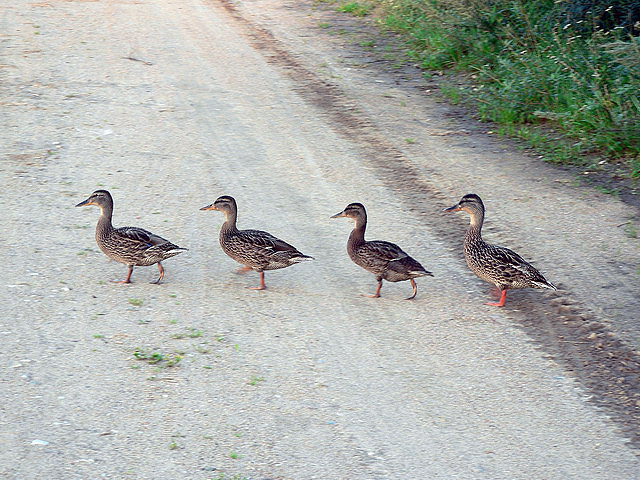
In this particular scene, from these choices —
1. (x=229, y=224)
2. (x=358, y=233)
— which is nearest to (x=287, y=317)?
(x=358, y=233)

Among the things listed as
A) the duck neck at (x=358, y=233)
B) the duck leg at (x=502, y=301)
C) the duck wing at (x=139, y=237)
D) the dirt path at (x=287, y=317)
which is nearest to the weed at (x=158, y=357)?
the dirt path at (x=287, y=317)

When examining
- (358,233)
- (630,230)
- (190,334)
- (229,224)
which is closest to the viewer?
(190,334)

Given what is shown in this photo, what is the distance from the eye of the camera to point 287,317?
279 inches

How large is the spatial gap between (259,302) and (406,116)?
6683mm

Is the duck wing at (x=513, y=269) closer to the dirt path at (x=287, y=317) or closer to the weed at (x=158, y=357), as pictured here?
the dirt path at (x=287, y=317)

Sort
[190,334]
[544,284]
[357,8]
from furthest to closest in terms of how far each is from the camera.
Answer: [357,8] < [544,284] < [190,334]

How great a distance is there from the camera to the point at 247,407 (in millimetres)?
5738

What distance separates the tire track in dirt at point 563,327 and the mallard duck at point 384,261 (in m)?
0.94

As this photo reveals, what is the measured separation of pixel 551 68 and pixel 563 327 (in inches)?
267

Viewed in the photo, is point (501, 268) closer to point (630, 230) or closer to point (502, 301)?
point (502, 301)

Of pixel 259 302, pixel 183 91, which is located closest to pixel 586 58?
pixel 183 91

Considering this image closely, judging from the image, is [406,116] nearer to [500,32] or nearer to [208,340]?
[500,32]

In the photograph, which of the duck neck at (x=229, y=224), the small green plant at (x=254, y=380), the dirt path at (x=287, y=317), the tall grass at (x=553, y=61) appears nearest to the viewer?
the dirt path at (x=287, y=317)

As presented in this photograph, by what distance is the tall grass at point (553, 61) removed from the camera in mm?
11234
